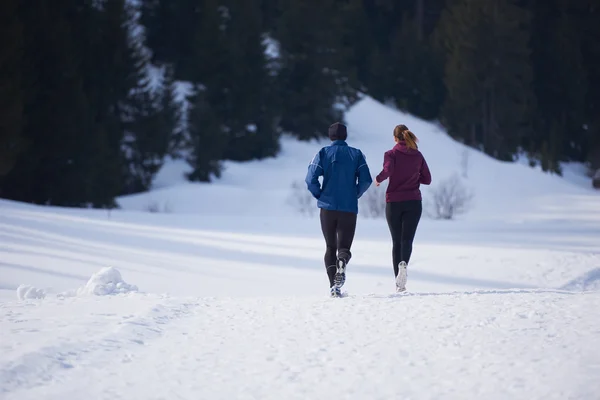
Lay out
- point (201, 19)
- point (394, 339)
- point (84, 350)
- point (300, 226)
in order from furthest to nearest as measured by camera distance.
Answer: point (201, 19) → point (300, 226) → point (394, 339) → point (84, 350)

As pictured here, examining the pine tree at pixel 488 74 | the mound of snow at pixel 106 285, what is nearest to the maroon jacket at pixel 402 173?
the mound of snow at pixel 106 285

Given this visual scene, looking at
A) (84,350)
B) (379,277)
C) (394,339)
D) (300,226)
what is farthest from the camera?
(300,226)

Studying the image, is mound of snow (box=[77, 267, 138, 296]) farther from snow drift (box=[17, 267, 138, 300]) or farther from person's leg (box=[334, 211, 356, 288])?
person's leg (box=[334, 211, 356, 288])

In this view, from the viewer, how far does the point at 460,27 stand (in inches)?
1790

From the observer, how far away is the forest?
2545cm

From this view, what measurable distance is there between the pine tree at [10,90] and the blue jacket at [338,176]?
16.8m

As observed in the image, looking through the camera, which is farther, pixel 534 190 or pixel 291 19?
pixel 291 19

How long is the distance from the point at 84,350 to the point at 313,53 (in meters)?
34.2

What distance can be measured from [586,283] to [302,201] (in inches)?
597

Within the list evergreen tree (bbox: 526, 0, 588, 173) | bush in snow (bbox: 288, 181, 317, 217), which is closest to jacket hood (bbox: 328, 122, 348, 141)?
bush in snow (bbox: 288, 181, 317, 217)

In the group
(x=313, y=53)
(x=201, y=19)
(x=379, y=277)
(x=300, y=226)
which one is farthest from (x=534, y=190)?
(x=379, y=277)

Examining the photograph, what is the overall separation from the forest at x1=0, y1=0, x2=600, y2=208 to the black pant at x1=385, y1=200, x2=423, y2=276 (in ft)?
55.4

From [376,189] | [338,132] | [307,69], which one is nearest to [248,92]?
[307,69]

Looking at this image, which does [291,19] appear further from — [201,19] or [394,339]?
[394,339]
